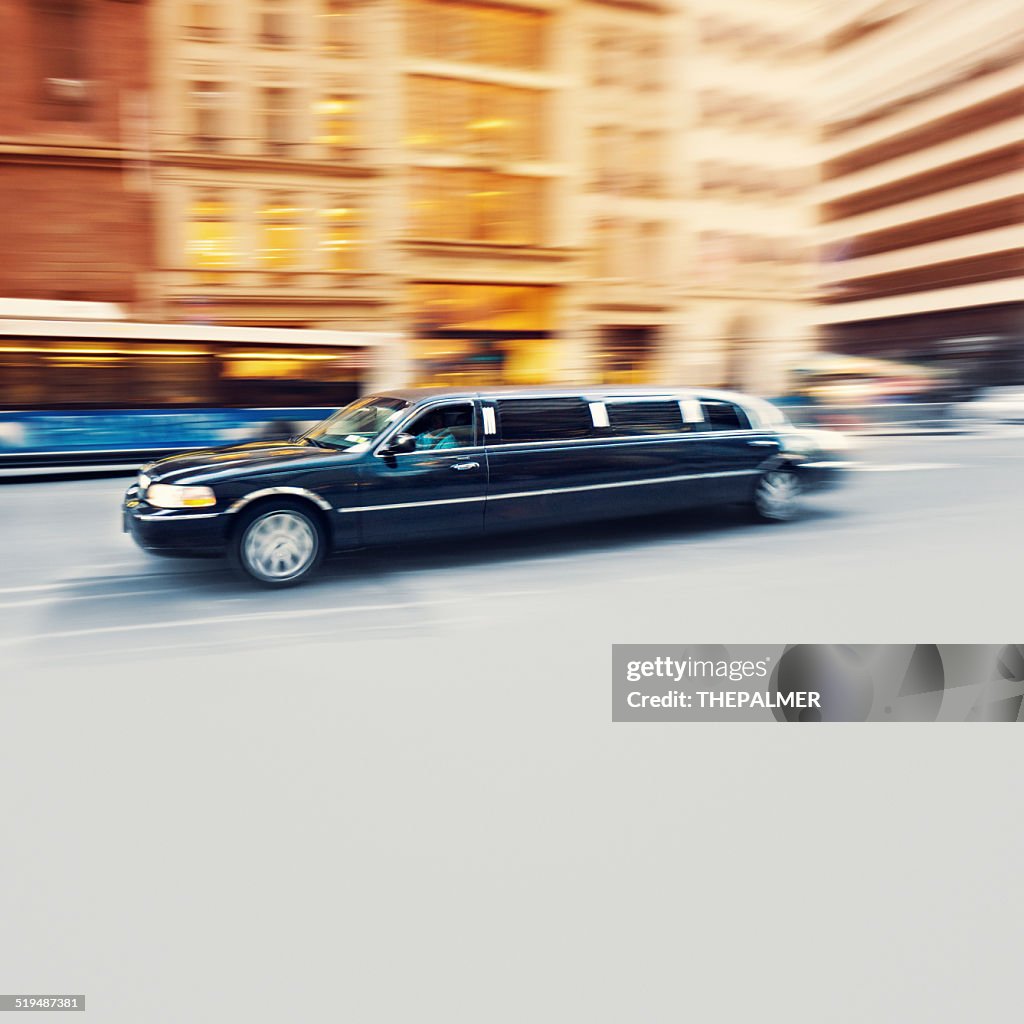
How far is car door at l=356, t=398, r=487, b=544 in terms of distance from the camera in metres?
6.68

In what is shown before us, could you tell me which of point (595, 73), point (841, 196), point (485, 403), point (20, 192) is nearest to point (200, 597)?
point (485, 403)

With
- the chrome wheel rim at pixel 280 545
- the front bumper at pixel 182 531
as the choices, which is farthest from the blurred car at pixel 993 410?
the front bumper at pixel 182 531

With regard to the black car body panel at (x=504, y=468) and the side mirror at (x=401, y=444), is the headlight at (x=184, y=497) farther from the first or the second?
the side mirror at (x=401, y=444)

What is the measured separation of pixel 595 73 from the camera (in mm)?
25703

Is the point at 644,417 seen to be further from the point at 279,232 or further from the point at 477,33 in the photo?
the point at 477,33

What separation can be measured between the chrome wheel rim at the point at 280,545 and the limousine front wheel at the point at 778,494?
383 cm

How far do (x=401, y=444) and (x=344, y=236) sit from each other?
62.2 ft

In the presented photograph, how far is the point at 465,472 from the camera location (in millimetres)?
6930

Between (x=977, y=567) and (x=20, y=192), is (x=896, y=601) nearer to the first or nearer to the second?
(x=977, y=567)

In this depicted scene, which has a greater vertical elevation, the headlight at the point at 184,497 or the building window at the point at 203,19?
the building window at the point at 203,19

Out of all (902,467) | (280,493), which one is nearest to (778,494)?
(280,493)

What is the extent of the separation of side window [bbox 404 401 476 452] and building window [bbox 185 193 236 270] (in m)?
18.3

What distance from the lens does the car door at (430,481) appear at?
6.68 meters

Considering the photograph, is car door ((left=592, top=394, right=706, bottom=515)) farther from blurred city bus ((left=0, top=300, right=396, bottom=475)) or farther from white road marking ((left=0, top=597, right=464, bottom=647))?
blurred city bus ((left=0, top=300, right=396, bottom=475))
